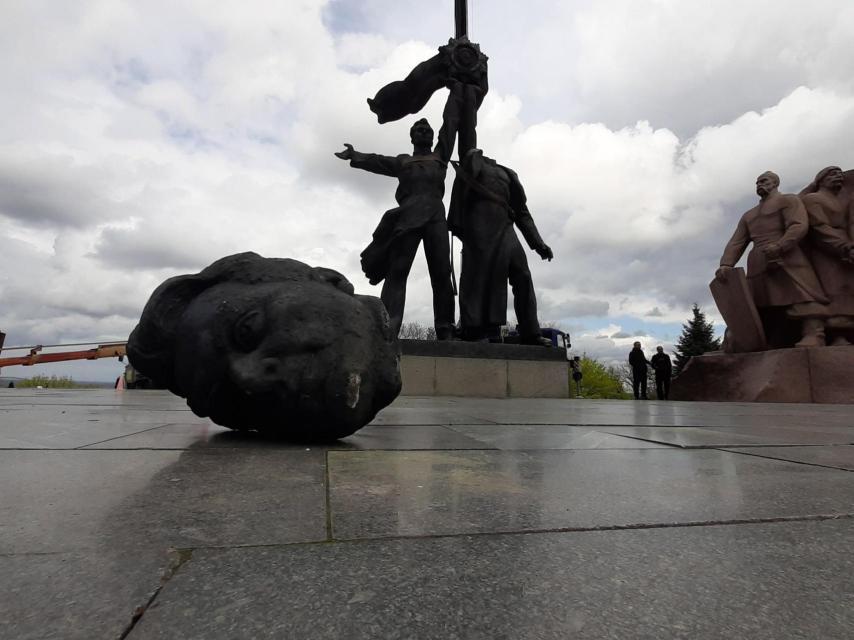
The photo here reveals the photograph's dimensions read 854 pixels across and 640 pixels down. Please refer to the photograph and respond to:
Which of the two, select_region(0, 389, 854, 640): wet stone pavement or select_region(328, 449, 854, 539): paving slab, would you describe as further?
select_region(328, 449, 854, 539): paving slab

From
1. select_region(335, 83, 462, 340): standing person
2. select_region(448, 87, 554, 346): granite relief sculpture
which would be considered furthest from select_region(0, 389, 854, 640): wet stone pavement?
select_region(448, 87, 554, 346): granite relief sculpture

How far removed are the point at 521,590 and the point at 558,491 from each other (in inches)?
24.7

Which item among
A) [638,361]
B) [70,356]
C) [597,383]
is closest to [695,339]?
[597,383]

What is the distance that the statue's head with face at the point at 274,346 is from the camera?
1.92m

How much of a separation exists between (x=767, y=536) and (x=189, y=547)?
95 centimetres

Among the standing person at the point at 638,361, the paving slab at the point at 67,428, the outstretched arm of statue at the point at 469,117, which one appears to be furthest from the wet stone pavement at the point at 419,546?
the standing person at the point at 638,361

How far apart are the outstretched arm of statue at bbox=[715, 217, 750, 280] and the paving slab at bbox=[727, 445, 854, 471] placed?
26.6ft

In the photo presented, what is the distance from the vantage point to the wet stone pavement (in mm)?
594

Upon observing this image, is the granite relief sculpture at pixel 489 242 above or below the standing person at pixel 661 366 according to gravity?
above

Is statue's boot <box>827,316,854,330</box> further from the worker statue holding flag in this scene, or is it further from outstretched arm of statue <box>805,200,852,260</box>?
the worker statue holding flag

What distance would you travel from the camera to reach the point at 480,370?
897 cm

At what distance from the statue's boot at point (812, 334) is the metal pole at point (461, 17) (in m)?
8.89

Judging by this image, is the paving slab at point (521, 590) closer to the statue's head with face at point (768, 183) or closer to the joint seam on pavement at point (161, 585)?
the joint seam on pavement at point (161, 585)

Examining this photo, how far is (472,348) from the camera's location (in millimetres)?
9023
